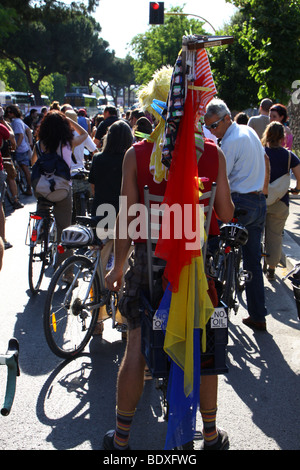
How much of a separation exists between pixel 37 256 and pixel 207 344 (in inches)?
147

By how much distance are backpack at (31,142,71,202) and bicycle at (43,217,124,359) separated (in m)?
1.51

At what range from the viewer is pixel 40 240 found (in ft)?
20.9

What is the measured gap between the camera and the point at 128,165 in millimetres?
2996

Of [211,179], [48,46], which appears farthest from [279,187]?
[48,46]

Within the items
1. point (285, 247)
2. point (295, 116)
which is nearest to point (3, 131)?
Answer: point (285, 247)

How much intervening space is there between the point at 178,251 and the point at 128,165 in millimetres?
592

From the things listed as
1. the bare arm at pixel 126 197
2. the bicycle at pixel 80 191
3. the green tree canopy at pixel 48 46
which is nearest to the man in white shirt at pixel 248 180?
the bare arm at pixel 126 197

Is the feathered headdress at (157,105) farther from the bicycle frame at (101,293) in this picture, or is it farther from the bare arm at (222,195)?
the bicycle frame at (101,293)

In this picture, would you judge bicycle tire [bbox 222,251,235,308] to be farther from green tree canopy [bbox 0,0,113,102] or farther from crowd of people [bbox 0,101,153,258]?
green tree canopy [bbox 0,0,113,102]

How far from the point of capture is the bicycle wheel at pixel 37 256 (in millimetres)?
6211

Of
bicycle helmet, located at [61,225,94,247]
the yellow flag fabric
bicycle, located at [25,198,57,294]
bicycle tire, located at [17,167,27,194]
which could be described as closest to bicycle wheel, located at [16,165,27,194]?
bicycle tire, located at [17,167,27,194]

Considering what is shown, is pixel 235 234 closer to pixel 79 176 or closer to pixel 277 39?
pixel 79 176

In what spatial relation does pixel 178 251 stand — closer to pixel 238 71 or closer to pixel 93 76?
pixel 238 71

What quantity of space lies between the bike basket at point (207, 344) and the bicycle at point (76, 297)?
5.41 feet
